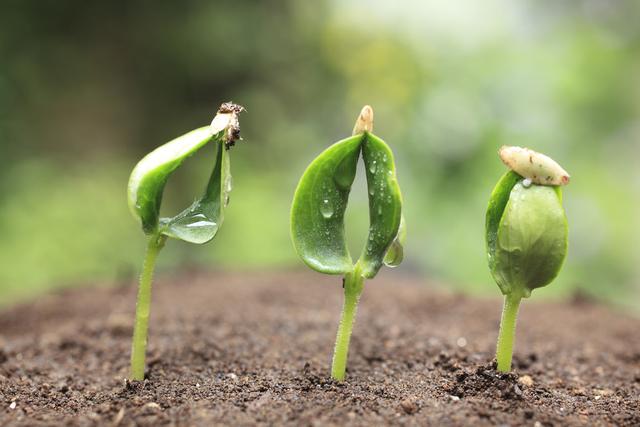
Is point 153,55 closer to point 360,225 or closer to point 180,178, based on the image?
point 180,178

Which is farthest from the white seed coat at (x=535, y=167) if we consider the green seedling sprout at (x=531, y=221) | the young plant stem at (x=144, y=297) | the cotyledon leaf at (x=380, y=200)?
the young plant stem at (x=144, y=297)

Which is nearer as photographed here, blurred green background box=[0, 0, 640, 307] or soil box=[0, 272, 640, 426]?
soil box=[0, 272, 640, 426]

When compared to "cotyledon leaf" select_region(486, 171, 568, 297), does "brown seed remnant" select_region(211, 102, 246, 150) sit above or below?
above

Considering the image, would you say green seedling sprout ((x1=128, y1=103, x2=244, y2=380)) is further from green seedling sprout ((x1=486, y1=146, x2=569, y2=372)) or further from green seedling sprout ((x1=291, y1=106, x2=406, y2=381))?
green seedling sprout ((x1=486, y1=146, x2=569, y2=372))

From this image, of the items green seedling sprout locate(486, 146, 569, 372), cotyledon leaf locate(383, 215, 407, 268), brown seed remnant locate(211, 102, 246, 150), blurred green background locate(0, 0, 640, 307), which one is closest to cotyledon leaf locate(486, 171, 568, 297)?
green seedling sprout locate(486, 146, 569, 372)

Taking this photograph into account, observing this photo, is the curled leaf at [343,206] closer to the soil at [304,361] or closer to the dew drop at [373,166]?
the dew drop at [373,166]

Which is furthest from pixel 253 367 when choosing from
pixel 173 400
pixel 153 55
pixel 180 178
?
pixel 153 55

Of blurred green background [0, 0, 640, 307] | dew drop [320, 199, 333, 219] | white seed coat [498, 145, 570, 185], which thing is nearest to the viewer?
white seed coat [498, 145, 570, 185]

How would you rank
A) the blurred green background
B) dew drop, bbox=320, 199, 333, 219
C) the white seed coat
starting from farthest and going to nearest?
the blurred green background → dew drop, bbox=320, 199, 333, 219 → the white seed coat
